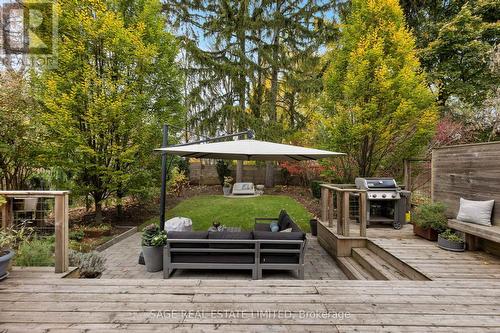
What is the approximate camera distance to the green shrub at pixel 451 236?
160 inches

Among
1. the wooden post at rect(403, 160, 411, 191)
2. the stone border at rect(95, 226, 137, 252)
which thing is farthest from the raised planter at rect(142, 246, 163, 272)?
the wooden post at rect(403, 160, 411, 191)

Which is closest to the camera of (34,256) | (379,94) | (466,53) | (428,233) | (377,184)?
(34,256)

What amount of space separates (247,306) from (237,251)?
1.45 metres

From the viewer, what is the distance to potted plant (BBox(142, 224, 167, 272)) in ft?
13.4

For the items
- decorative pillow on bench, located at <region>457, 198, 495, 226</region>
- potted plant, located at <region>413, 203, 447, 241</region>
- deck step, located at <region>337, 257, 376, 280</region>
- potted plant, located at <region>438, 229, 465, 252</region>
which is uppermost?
decorative pillow on bench, located at <region>457, 198, 495, 226</region>

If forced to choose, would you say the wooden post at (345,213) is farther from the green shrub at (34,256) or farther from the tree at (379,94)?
the green shrub at (34,256)

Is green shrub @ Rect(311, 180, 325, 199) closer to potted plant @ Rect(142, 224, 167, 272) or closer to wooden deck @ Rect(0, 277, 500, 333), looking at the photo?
wooden deck @ Rect(0, 277, 500, 333)

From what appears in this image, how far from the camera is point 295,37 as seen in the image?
11875 millimetres

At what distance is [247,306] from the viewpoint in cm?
233

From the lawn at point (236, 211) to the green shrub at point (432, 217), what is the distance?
3.12 m

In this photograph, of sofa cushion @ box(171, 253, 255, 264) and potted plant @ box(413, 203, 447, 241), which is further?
potted plant @ box(413, 203, 447, 241)

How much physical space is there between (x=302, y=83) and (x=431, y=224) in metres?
8.78

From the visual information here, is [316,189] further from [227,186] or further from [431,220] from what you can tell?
[431,220]

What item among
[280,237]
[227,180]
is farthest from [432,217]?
[227,180]
